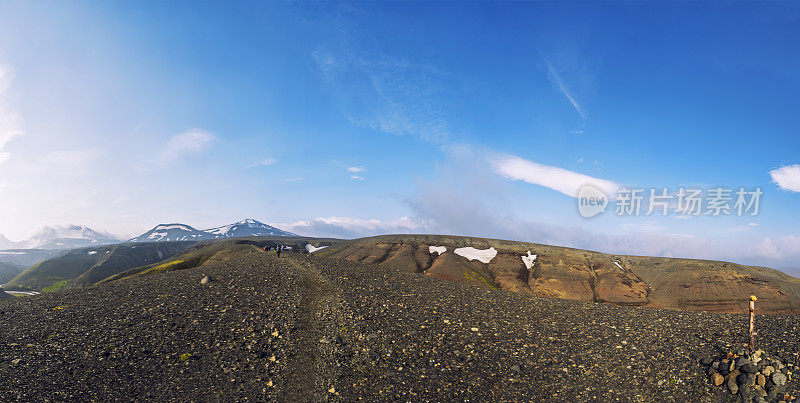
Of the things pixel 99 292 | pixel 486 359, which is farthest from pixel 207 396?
pixel 99 292

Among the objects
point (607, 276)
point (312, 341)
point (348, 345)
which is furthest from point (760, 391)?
Answer: point (607, 276)

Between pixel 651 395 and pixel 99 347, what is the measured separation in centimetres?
2750

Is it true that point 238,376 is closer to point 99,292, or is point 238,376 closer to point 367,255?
point 99,292

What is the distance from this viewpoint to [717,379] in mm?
15719

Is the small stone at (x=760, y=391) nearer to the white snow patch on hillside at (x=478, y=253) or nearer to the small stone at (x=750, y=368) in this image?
the small stone at (x=750, y=368)

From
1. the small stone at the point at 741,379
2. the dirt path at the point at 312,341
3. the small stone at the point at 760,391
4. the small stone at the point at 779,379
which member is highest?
the small stone at the point at 779,379

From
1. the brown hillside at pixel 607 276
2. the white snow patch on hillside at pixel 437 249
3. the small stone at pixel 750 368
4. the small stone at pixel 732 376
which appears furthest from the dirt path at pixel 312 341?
the white snow patch on hillside at pixel 437 249

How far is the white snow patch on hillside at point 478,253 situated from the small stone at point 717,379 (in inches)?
4642

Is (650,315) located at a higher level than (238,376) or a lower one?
higher

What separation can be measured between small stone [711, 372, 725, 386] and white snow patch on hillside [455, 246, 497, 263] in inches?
4642

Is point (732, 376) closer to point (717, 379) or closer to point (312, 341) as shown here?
point (717, 379)

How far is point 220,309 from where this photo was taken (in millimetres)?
23062

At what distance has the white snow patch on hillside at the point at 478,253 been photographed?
438ft

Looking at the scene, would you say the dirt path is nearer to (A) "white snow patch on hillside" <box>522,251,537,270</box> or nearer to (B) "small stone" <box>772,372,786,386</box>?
(B) "small stone" <box>772,372,786,386</box>
